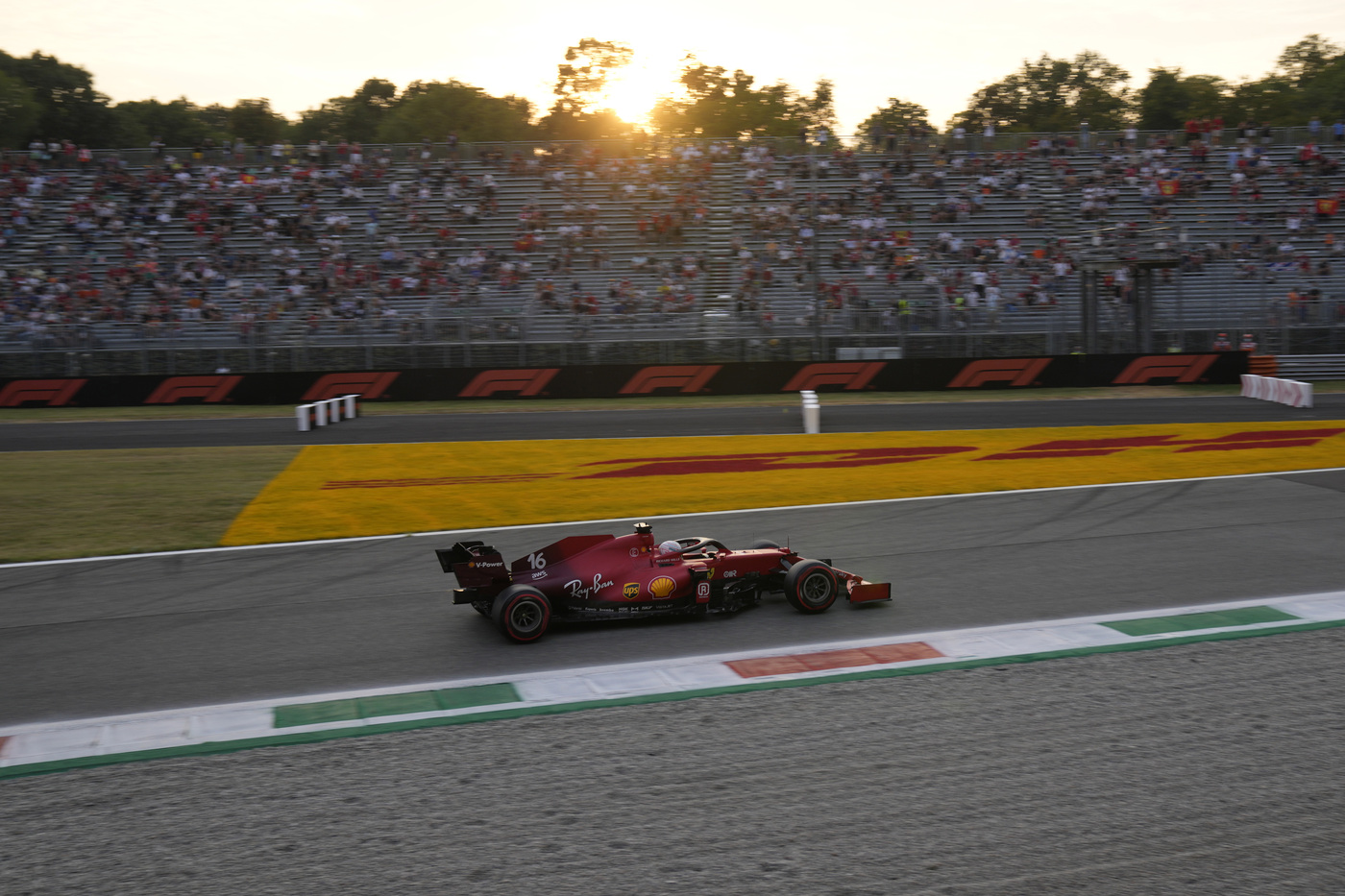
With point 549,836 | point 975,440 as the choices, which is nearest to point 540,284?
point 975,440

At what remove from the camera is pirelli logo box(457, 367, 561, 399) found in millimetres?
29203

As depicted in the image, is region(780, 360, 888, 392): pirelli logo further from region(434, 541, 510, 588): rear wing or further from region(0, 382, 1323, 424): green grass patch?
region(434, 541, 510, 588): rear wing

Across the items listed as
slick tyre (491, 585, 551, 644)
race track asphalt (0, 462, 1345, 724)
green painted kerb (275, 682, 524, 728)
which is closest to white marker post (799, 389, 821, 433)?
race track asphalt (0, 462, 1345, 724)

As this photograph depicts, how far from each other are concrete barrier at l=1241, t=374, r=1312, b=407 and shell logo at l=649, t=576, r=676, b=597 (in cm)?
2033

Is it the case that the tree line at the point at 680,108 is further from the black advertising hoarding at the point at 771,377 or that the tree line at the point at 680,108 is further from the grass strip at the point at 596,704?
the grass strip at the point at 596,704

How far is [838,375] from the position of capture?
97.2 feet

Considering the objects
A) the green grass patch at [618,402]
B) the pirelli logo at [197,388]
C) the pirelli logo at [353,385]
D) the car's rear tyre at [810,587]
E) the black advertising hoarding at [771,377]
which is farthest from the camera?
the black advertising hoarding at [771,377]

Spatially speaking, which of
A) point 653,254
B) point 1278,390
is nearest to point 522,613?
point 1278,390

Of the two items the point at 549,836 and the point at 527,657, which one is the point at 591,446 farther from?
the point at 549,836

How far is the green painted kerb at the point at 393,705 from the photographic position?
6.47 m

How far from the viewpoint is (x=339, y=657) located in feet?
25.1

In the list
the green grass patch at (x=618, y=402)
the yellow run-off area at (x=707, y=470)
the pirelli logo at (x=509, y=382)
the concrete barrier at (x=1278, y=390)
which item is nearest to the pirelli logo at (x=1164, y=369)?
the green grass patch at (x=618, y=402)

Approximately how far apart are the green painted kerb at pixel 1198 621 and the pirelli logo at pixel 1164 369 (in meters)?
22.9

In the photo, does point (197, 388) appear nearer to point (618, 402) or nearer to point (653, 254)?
point (618, 402)
